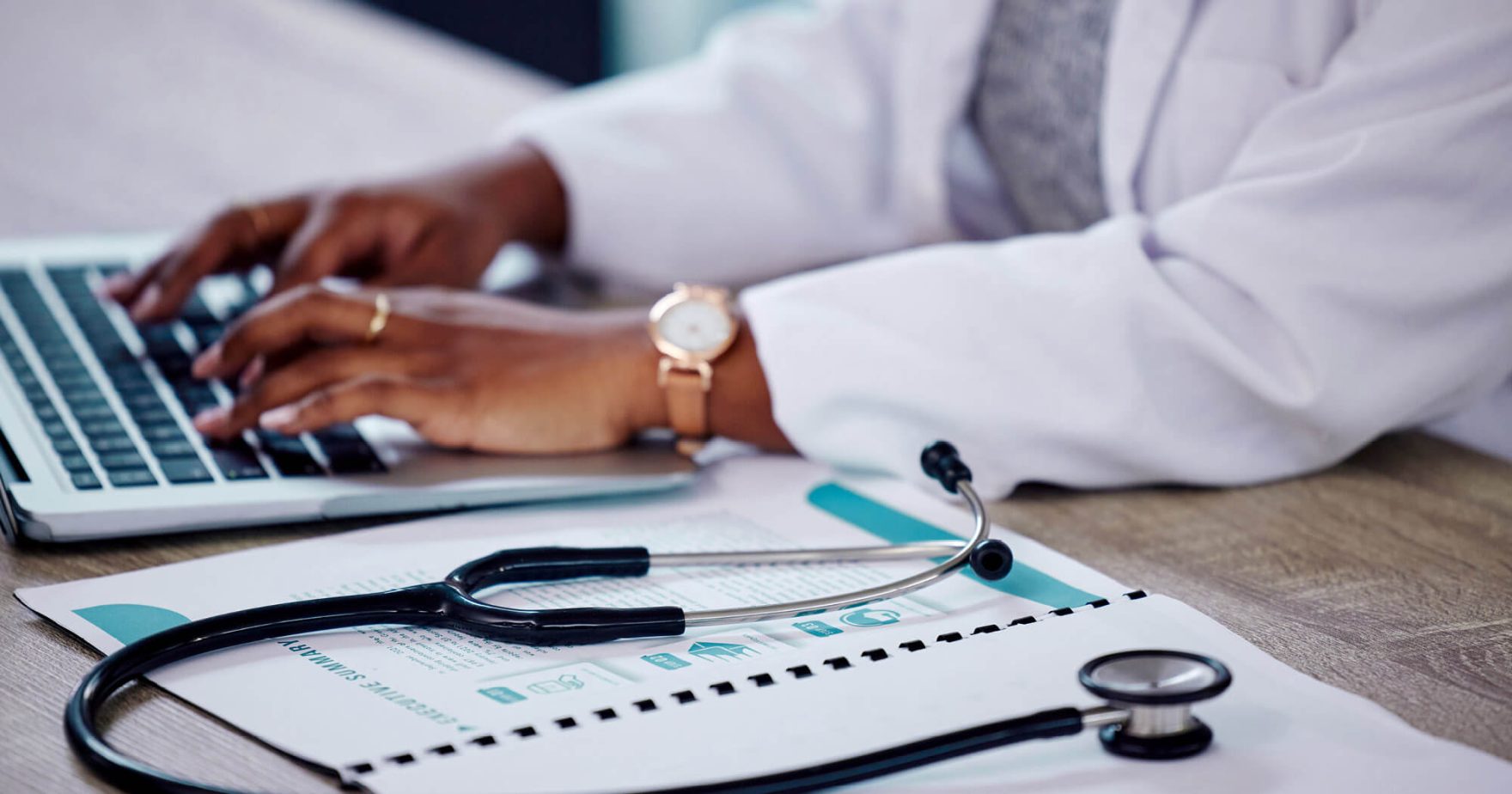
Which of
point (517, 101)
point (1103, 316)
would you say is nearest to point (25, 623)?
point (1103, 316)

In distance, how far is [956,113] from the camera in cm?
106

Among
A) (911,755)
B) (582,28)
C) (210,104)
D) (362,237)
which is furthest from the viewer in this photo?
(582,28)

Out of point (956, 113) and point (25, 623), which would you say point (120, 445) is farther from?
point (956, 113)

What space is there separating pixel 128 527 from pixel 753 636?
0.28 metres

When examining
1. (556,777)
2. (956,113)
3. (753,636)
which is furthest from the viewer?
(956,113)

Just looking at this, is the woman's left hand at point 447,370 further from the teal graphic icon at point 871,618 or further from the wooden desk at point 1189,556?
the teal graphic icon at point 871,618

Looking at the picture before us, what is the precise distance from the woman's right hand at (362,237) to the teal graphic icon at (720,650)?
51 cm

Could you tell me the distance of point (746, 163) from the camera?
1104mm

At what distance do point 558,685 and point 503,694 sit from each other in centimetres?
2

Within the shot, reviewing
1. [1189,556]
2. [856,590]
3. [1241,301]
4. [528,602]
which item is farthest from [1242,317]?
[528,602]

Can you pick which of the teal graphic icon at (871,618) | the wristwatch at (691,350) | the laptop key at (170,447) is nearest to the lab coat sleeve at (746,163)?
the wristwatch at (691,350)

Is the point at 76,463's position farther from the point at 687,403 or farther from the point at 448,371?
the point at 687,403

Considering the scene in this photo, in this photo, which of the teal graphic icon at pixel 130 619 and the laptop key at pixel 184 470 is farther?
the laptop key at pixel 184 470

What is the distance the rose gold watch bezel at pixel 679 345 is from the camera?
2.48 ft
